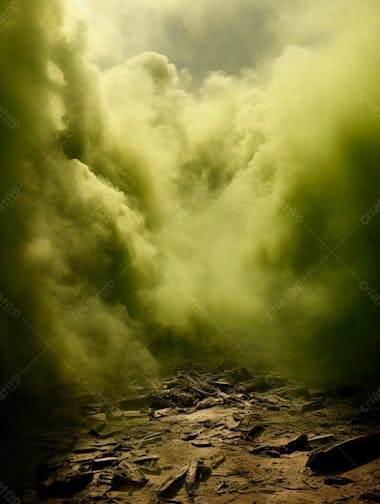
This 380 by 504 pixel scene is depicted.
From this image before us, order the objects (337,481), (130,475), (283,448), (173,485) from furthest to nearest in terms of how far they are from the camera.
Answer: (283,448) → (130,475) → (173,485) → (337,481)

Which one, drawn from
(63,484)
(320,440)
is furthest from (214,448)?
(63,484)

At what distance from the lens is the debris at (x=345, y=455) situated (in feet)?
20.8

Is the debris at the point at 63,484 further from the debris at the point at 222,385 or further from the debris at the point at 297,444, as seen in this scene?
the debris at the point at 222,385

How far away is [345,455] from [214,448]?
2.51 meters

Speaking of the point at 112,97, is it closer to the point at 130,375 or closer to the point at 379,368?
the point at 130,375

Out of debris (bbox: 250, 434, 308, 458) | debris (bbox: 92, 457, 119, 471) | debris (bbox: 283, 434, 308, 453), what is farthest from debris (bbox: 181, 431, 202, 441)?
debris (bbox: 283, 434, 308, 453)

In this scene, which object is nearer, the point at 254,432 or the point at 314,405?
the point at 254,432

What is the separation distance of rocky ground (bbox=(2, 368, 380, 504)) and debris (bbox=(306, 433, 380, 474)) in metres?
0.02

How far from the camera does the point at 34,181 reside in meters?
12.5

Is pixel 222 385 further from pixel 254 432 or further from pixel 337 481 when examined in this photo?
pixel 337 481

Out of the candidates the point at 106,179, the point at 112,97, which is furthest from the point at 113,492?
the point at 112,97

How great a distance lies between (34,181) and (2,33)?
503 centimetres

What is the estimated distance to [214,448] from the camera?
7445mm

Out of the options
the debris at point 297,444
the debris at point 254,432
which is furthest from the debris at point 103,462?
the debris at point 297,444
